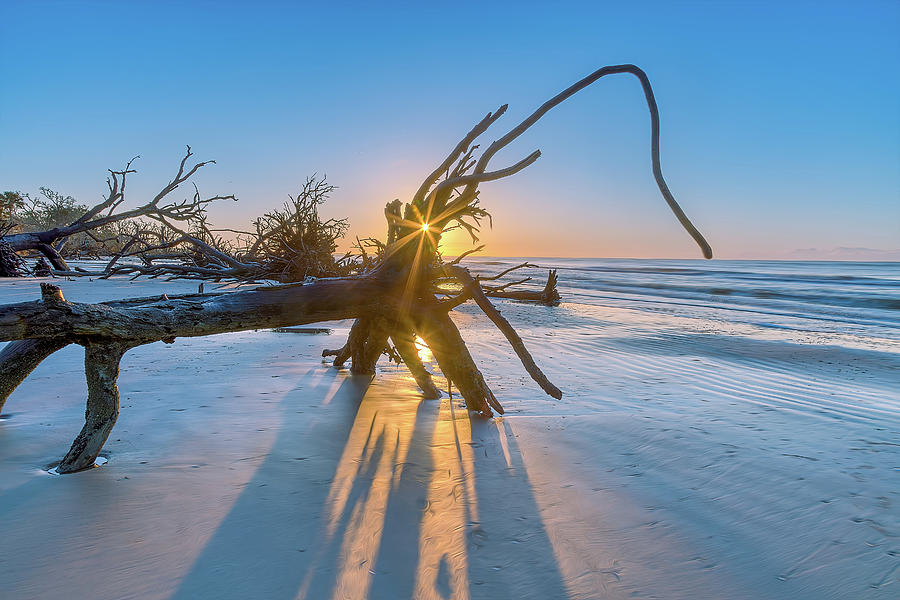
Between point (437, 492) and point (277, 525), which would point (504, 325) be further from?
point (277, 525)

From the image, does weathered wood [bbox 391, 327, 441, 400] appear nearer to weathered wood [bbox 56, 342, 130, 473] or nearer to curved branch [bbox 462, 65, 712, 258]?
curved branch [bbox 462, 65, 712, 258]

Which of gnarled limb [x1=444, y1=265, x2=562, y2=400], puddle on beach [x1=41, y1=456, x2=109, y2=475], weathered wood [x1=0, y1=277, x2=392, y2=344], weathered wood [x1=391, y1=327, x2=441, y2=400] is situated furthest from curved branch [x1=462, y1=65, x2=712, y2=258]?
puddle on beach [x1=41, y1=456, x2=109, y2=475]

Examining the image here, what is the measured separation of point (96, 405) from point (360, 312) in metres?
1.52

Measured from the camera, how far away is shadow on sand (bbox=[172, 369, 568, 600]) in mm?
1417

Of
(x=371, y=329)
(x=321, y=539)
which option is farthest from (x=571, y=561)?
(x=371, y=329)

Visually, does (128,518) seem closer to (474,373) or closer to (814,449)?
(474,373)

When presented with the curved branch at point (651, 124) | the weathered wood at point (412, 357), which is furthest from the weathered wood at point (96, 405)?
the curved branch at point (651, 124)

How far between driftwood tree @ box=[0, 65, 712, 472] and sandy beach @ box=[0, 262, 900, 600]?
0.28 metres

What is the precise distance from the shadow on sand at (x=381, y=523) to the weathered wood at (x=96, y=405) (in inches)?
28.7

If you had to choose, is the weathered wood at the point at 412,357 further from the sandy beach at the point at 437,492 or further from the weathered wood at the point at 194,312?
the weathered wood at the point at 194,312

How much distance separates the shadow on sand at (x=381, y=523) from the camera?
1417 millimetres

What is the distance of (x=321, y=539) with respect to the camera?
5.32 feet

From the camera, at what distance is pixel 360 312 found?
3.17 m

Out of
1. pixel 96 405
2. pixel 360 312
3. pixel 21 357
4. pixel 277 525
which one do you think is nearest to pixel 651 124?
pixel 277 525
